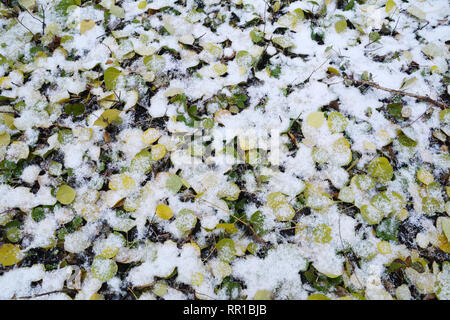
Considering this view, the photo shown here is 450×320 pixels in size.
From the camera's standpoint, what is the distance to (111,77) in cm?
144

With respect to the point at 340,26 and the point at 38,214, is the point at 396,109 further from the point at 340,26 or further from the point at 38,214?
the point at 38,214

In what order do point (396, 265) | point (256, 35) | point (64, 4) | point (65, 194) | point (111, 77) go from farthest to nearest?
point (64, 4) < point (256, 35) < point (111, 77) < point (65, 194) < point (396, 265)

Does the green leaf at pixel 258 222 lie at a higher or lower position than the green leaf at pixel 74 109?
lower

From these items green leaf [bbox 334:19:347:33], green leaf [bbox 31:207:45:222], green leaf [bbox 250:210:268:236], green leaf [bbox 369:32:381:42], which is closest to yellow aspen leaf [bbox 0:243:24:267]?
green leaf [bbox 31:207:45:222]

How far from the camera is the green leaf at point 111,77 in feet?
4.67

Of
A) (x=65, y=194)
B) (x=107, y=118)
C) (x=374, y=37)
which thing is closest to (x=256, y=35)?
(x=374, y=37)

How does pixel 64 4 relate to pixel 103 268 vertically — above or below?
above

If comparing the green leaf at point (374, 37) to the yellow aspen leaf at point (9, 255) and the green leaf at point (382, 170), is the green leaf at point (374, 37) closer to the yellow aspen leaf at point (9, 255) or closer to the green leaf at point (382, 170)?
the green leaf at point (382, 170)

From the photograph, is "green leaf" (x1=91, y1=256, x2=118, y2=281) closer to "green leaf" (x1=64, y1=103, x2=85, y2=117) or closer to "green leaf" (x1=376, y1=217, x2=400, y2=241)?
"green leaf" (x1=64, y1=103, x2=85, y2=117)

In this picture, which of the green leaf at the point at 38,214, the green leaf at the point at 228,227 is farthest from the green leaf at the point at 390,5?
the green leaf at the point at 38,214

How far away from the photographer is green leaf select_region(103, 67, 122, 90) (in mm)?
1425
